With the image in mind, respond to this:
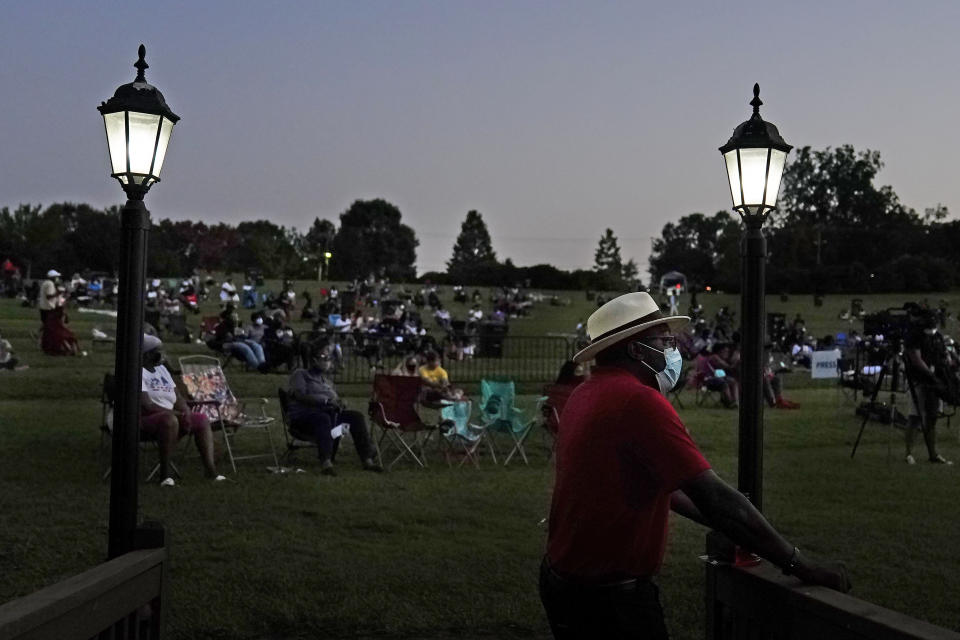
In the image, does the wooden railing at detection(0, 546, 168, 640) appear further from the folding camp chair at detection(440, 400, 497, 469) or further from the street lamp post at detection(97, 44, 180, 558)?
the folding camp chair at detection(440, 400, 497, 469)

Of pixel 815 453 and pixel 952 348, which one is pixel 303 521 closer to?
pixel 815 453

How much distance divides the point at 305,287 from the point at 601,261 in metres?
76.8

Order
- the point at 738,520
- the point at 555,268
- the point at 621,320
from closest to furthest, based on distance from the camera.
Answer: the point at 738,520, the point at 621,320, the point at 555,268

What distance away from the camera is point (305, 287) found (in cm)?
5150

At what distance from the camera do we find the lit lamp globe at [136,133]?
5.39 m

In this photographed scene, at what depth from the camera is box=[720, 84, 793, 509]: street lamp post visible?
17.6 ft

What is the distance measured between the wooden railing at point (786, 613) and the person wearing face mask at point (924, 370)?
8.88m

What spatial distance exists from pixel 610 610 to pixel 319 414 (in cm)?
801

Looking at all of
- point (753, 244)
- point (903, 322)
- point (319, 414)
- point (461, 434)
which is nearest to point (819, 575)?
point (753, 244)

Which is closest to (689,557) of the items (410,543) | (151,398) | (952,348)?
(410,543)

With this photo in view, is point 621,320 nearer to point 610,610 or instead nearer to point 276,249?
point 610,610

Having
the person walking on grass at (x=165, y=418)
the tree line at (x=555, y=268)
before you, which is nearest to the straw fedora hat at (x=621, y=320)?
the person walking on grass at (x=165, y=418)

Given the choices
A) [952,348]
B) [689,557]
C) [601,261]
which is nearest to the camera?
[689,557]

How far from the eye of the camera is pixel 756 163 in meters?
5.97
